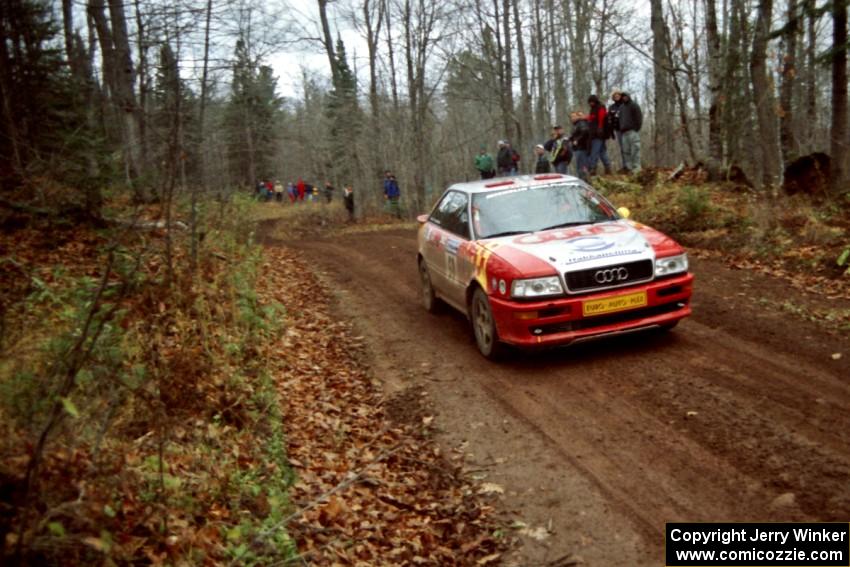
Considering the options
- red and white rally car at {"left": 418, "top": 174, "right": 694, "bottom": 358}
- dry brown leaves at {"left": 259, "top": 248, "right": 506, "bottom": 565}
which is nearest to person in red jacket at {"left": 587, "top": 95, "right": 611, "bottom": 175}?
red and white rally car at {"left": 418, "top": 174, "right": 694, "bottom": 358}

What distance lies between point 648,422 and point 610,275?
173cm

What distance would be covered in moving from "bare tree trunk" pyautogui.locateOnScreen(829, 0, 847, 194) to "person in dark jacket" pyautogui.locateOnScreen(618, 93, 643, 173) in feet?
17.3

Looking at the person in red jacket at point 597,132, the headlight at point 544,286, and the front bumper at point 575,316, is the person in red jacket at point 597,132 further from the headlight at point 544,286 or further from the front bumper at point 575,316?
the headlight at point 544,286

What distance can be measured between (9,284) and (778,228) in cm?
1123

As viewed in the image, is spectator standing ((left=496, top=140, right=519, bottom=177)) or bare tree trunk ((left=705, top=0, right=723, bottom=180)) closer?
bare tree trunk ((left=705, top=0, right=723, bottom=180))

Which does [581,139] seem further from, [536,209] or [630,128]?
[536,209]

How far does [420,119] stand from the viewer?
2847cm

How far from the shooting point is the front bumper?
21.7 feet

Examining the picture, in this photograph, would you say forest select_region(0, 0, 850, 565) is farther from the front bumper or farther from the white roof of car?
the white roof of car

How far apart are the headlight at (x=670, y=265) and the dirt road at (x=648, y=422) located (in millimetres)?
809

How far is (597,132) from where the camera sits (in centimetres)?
1778

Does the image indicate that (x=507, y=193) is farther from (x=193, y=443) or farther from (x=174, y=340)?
(x=193, y=443)

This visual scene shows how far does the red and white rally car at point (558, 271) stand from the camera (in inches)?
261

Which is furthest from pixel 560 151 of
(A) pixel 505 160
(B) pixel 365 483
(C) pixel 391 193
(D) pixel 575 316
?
(B) pixel 365 483
